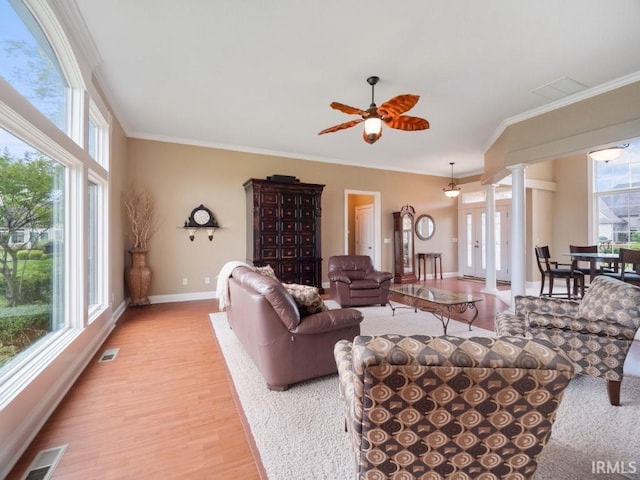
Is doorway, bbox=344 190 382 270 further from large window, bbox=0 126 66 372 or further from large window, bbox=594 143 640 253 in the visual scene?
large window, bbox=0 126 66 372

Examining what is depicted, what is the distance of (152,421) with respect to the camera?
194cm

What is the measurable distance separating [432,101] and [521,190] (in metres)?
2.16

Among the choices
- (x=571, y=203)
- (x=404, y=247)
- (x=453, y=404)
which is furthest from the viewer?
(x=404, y=247)

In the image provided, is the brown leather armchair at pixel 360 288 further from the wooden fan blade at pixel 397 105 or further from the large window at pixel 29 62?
the large window at pixel 29 62

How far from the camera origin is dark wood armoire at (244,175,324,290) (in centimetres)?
537

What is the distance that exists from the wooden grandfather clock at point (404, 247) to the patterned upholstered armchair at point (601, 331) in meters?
5.08

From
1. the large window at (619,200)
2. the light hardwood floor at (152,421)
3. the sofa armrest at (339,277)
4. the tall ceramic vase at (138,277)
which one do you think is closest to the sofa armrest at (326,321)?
the light hardwood floor at (152,421)

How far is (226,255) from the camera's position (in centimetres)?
571

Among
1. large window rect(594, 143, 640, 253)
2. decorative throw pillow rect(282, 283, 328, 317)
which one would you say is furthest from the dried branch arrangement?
large window rect(594, 143, 640, 253)

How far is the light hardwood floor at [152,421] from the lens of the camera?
1551 millimetres

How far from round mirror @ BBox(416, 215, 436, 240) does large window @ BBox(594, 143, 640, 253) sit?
139 inches

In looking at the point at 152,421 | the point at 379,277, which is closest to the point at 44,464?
the point at 152,421

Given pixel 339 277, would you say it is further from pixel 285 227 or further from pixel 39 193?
pixel 39 193

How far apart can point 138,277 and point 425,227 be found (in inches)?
275
